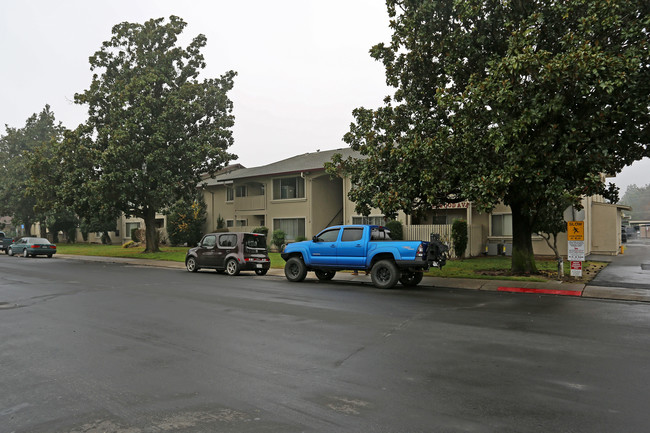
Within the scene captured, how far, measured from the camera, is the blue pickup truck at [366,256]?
1385cm

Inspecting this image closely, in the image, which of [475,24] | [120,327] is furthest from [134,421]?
[475,24]

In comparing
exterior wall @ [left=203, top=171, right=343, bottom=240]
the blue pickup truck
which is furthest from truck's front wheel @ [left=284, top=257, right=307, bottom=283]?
exterior wall @ [left=203, top=171, right=343, bottom=240]

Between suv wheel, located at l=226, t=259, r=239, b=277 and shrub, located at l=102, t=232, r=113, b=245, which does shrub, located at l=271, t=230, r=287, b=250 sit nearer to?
suv wheel, located at l=226, t=259, r=239, b=277

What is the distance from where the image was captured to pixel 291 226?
34.4 metres

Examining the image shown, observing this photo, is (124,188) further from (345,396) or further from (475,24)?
(345,396)

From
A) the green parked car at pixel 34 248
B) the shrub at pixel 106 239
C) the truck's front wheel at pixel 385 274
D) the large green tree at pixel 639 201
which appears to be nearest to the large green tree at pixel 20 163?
the shrub at pixel 106 239

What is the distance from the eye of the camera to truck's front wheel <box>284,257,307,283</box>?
16094 mm

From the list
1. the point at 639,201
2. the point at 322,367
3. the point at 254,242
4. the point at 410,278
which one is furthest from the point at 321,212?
the point at 639,201

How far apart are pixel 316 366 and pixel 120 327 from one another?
419 centimetres

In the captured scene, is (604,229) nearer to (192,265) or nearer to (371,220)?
(371,220)

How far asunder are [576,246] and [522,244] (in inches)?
77.5

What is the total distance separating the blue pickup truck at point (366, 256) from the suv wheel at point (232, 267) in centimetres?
299

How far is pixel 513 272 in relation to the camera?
16719 millimetres

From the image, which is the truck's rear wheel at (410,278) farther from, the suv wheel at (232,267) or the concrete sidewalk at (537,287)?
the suv wheel at (232,267)
